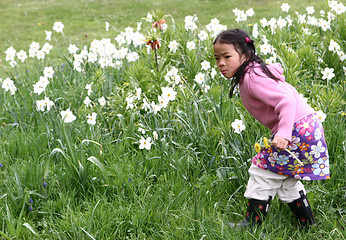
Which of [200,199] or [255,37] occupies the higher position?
[255,37]

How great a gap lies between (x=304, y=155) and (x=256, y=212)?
42 centimetres

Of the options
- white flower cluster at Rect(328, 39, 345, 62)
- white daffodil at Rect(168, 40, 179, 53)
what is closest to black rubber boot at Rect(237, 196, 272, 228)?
white flower cluster at Rect(328, 39, 345, 62)

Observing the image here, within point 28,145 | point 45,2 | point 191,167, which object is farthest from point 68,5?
point 191,167

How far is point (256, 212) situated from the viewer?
8.20 ft

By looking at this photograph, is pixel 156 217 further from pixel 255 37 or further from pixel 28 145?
pixel 255 37

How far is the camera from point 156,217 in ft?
8.64

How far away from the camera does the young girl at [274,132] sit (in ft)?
7.69

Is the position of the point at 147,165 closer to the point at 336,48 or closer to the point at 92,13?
the point at 336,48

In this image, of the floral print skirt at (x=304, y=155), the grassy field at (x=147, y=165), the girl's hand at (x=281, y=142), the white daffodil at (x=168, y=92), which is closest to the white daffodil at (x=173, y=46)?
the grassy field at (x=147, y=165)

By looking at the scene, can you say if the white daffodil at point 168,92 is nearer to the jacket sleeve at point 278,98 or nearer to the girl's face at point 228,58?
the girl's face at point 228,58

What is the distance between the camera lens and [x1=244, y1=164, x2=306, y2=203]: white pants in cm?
246

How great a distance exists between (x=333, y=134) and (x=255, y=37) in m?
2.16

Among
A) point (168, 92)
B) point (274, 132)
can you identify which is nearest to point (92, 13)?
point (168, 92)

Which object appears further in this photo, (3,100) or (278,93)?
(3,100)
